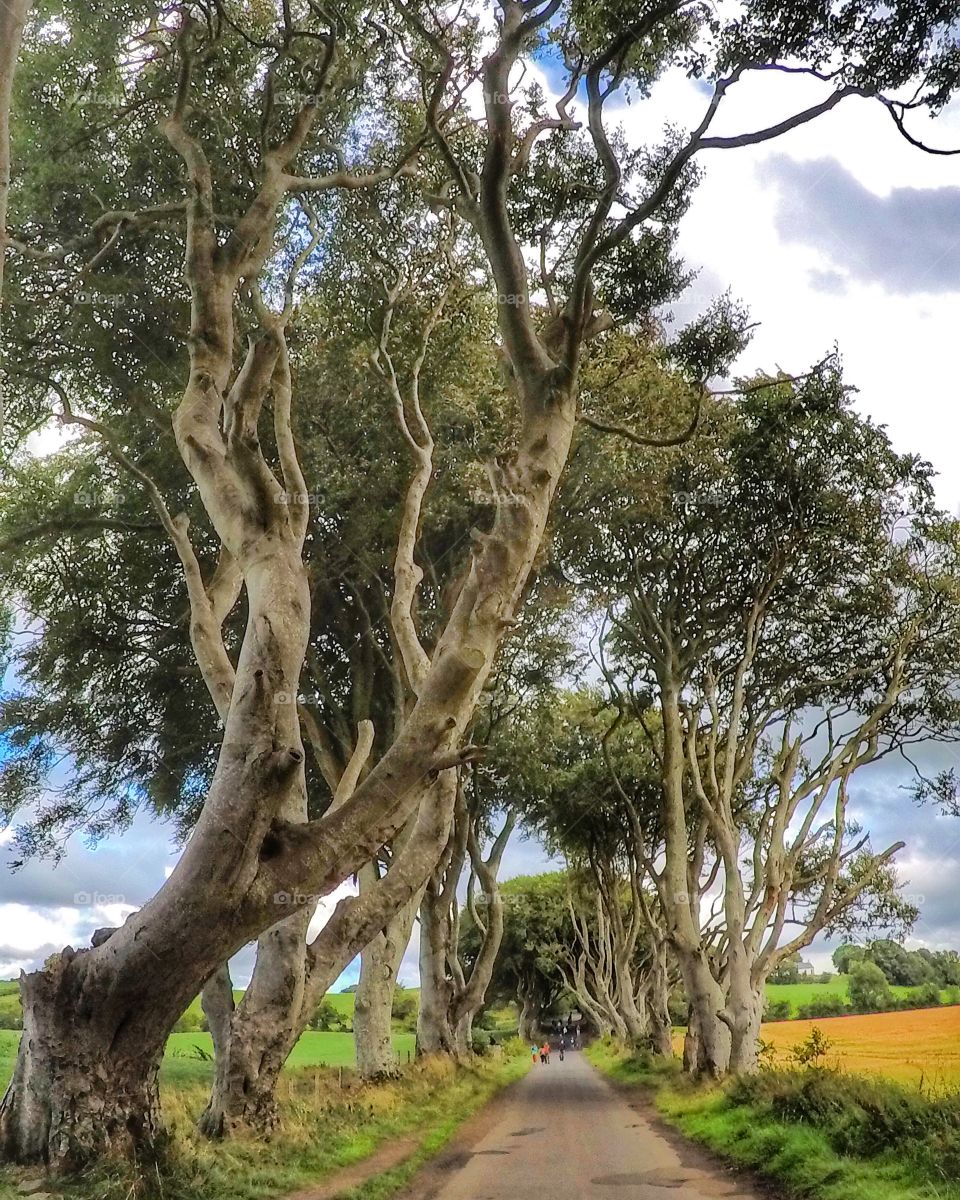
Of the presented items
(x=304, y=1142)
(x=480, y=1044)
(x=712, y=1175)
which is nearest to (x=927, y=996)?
(x=712, y=1175)

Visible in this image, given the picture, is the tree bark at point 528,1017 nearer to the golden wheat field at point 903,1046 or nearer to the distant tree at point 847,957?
the distant tree at point 847,957

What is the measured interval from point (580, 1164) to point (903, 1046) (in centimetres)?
597

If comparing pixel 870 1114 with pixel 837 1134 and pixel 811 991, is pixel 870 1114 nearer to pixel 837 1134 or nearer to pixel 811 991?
pixel 837 1134

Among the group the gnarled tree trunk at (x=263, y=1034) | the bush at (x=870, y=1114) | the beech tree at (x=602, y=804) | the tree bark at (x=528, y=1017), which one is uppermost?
the beech tree at (x=602, y=804)

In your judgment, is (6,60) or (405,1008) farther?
(405,1008)

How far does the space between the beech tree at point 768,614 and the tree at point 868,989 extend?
3877 millimetres

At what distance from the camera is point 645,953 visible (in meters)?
46.2

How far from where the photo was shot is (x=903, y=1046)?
47.3ft

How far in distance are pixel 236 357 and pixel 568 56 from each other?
621 cm

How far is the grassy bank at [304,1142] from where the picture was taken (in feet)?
22.7

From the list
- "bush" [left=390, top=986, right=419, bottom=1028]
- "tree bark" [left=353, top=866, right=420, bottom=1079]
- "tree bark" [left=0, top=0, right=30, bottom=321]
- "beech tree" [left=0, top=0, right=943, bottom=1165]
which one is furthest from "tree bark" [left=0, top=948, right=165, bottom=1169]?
"bush" [left=390, top=986, right=419, bottom=1028]

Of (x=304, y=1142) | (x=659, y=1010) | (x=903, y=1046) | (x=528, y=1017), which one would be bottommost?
(x=528, y=1017)

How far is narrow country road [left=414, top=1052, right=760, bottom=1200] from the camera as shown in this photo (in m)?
9.74

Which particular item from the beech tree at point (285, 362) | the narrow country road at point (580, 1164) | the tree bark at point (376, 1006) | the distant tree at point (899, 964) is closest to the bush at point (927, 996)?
the distant tree at point (899, 964)
